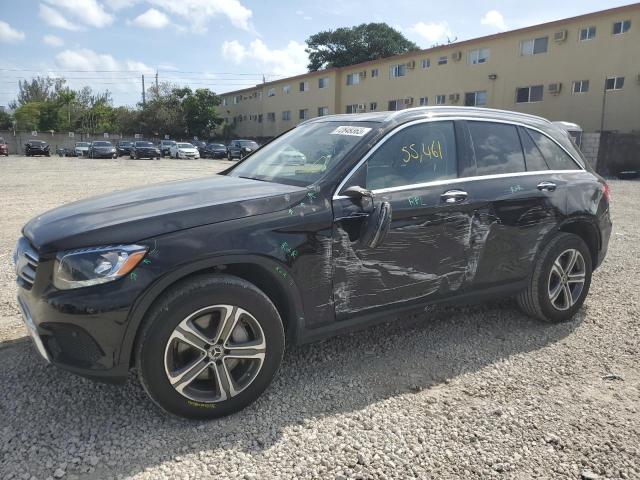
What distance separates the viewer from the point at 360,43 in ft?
190

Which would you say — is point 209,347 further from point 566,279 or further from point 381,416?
point 566,279

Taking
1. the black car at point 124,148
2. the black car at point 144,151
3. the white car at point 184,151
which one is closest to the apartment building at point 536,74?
the white car at point 184,151

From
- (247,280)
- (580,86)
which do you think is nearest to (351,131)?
(247,280)

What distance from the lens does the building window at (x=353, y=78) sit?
4096 cm

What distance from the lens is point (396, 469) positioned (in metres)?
2.36

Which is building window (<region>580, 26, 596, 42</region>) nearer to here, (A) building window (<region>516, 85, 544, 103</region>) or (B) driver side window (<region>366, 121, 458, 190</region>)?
(A) building window (<region>516, 85, 544, 103</region>)

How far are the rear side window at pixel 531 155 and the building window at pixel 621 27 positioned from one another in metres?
25.1

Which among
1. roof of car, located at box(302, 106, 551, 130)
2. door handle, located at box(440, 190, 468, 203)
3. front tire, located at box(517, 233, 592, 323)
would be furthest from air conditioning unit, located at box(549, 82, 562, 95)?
door handle, located at box(440, 190, 468, 203)

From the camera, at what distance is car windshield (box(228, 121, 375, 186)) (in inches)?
127

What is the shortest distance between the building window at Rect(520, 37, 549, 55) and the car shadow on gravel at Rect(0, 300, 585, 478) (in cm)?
2762

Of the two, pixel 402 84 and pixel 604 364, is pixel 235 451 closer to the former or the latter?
pixel 604 364

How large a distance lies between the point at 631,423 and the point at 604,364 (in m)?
0.77

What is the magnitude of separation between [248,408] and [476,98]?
31614 millimetres

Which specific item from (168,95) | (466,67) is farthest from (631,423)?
(168,95)
